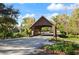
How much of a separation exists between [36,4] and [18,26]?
1.19ft

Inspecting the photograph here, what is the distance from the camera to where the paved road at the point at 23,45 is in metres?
3.29

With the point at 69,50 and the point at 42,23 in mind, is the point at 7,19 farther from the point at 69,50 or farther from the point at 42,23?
the point at 69,50

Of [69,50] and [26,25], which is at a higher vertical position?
[26,25]

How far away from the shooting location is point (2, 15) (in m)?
3.38

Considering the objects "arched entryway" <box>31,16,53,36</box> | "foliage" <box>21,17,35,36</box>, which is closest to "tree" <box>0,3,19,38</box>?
"foliage" <box>21,17,35,36</box>

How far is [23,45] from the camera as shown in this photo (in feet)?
11.0

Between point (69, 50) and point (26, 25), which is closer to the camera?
point (69, 50)

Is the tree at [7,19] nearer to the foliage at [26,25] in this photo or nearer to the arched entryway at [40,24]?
the foliage at [26,25]

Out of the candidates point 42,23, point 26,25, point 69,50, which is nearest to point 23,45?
point 26,25
